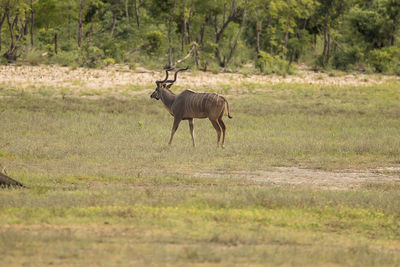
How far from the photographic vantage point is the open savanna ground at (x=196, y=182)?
24.8ft

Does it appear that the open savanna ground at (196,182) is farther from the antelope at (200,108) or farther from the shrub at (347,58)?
the shrub at (347,58)

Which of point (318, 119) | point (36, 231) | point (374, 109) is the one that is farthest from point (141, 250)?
point (374, 109)

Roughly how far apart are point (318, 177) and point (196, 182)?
2483mm

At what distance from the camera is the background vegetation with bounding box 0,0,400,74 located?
36.0m

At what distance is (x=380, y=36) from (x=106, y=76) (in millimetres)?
17235

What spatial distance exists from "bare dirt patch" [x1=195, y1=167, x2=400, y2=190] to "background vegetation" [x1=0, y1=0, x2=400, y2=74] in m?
21.1

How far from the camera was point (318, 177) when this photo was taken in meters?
13.2

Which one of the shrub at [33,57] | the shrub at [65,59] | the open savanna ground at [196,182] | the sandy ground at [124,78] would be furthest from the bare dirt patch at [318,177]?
the shrub at [33,57]

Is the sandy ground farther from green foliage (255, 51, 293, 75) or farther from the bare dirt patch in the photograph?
the bare dirt patch

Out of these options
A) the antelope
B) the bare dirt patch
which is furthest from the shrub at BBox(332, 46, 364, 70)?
the bare dirt patch

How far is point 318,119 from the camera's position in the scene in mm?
22516

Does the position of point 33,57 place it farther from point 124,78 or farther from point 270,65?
point 270,65

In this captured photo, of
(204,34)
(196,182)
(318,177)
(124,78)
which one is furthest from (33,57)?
(196,182)

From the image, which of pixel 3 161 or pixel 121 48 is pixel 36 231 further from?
pixel 121 48
